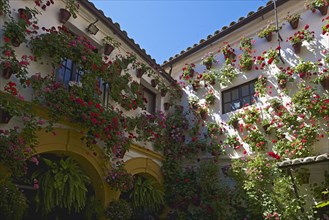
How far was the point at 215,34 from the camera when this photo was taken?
31.4 ft

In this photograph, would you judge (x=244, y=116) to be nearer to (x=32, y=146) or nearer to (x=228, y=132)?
(x=228, y=132)

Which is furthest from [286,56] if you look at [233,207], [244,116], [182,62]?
[233,207]

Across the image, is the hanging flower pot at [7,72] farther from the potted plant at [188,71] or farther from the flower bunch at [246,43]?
the flower bunch at [246,43]

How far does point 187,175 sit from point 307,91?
12.8ft

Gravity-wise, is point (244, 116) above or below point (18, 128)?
above

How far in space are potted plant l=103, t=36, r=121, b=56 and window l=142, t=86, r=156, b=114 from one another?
203 cm

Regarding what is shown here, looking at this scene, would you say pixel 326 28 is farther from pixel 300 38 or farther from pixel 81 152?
pixel 81 152

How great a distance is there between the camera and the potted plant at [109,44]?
25.4 ft

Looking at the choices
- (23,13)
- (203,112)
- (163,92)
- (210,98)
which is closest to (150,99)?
(163,92)

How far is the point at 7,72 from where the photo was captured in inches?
208

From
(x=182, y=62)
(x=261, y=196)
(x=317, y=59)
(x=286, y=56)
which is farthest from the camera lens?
(x=182, y=62)

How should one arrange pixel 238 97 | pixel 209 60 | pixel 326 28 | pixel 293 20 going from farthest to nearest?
1. pixel 209 60
2. pixel 238 97
3. pixel 293 20
4. pixel 326 28

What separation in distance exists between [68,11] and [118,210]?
4569 mm

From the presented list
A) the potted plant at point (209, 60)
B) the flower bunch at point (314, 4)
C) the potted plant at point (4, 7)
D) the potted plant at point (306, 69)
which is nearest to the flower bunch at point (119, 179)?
the potted plant at point (4, 7)
